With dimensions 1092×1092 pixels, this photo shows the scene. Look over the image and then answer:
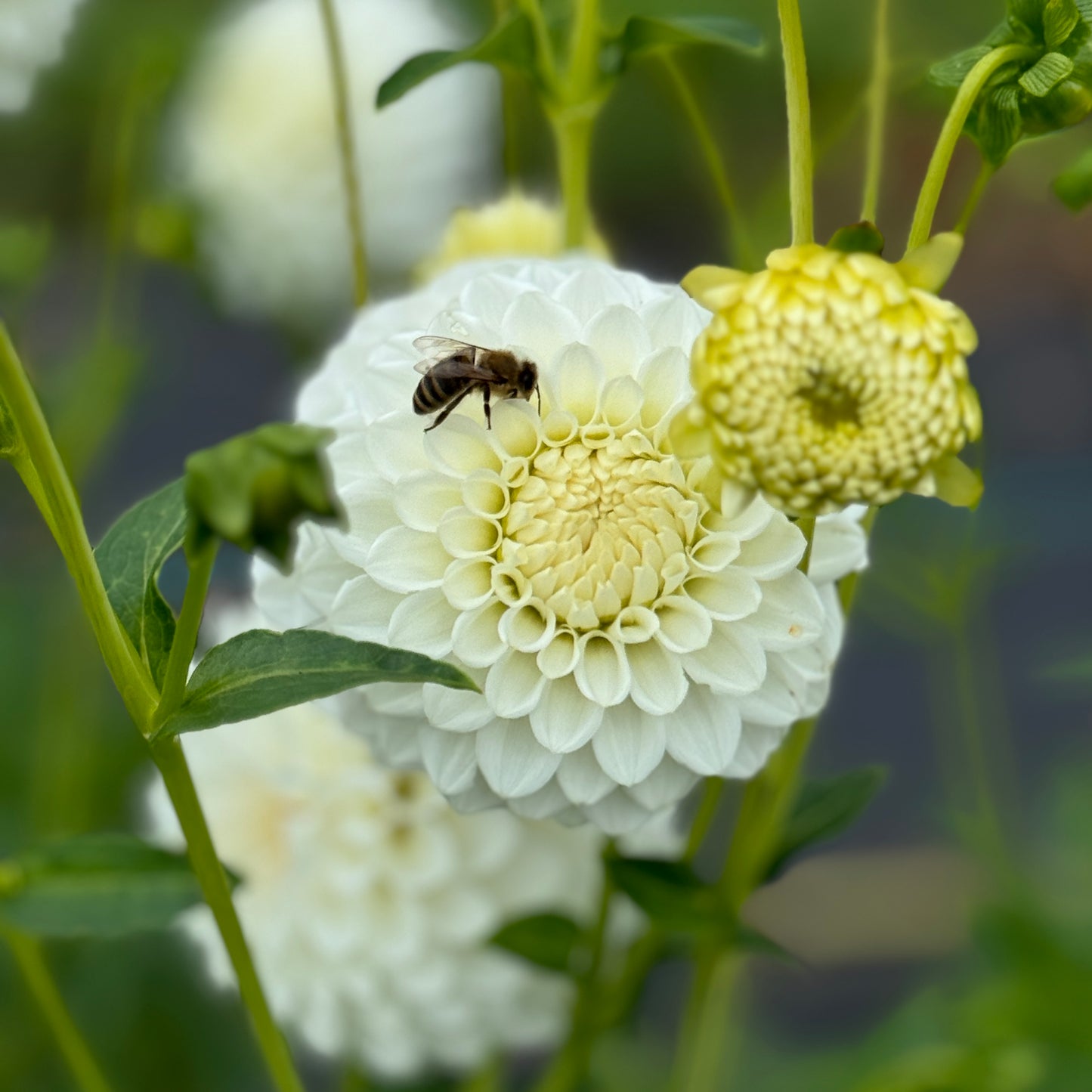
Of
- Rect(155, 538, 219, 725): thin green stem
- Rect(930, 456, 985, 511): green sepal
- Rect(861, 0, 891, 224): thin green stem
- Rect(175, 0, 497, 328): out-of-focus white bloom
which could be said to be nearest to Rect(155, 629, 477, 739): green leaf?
Rect(155, 538, 219, 725): thin green stem

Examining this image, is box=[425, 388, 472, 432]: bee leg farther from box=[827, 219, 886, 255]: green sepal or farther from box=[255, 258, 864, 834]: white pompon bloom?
box=[827, 219, 886, 255]: green sepal

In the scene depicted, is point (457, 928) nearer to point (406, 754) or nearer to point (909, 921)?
point (406, 754)

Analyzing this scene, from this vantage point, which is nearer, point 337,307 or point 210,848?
point 210,848

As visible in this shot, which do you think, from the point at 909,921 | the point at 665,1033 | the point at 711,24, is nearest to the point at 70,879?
the point at 711,24

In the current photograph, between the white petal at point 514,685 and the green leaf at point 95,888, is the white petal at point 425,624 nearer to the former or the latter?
the white petal at point 514,685

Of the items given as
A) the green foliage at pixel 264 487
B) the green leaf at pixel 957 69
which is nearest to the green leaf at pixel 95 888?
the green foliage at pixel 264 487

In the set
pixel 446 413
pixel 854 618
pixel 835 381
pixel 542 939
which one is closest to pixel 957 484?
pixel 835 381
